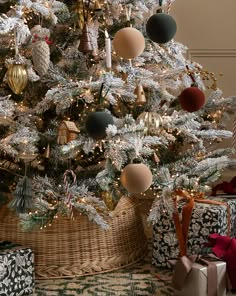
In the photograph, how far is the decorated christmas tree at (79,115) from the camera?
1.87m

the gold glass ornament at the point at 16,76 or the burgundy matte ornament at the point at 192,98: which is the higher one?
the gold glass ornament at the point at 16,76

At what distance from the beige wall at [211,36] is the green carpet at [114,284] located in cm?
99

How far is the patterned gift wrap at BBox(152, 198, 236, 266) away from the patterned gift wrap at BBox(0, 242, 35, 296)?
1.52 ft

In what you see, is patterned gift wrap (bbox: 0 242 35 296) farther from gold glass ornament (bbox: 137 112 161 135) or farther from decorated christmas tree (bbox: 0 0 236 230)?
gold glass ornament (bbox: 137 112 161 135)

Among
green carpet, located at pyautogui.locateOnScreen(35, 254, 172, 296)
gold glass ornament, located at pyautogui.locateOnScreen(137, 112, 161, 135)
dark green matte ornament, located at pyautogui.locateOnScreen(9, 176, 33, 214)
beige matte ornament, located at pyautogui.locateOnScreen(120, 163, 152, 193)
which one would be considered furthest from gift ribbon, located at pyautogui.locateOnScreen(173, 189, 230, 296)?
dark green matte ornament, located at pyautogui.locateOnScreen(9, 176, 33, 214)

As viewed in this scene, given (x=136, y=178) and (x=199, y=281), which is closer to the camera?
(x=136, y=178)

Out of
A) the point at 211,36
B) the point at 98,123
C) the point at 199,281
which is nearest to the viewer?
the point at 98,123

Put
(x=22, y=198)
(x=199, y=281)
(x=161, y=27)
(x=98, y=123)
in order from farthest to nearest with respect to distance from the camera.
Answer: (x=22, y=198)
(x=199, y=281)
(x=98, y=123)
(x=161, y=27)

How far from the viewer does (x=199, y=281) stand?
1.71m

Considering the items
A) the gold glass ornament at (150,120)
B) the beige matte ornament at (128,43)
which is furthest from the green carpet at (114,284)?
the beige matte ornament at (128,43)

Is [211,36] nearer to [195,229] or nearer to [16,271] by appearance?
[195,229]

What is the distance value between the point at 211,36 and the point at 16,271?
1.61 meters

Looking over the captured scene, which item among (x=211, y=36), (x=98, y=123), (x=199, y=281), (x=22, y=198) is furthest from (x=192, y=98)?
(x=211, y=36)

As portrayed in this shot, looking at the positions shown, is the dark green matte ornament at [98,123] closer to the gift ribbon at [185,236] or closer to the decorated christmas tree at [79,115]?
the decorated christmas tree at [79,115]
